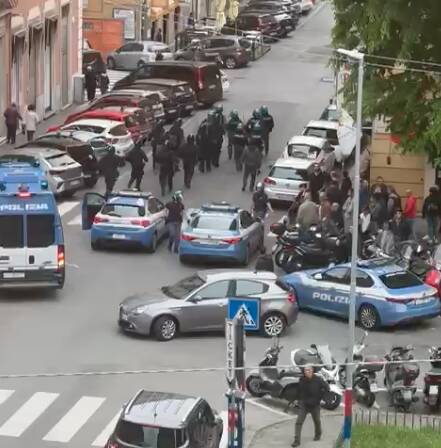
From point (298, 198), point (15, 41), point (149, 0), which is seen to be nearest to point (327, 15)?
point (149, 0)

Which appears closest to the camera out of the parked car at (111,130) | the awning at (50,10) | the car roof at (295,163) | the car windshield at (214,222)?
the car windshield at (214,222)

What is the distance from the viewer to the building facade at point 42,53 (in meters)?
54.2

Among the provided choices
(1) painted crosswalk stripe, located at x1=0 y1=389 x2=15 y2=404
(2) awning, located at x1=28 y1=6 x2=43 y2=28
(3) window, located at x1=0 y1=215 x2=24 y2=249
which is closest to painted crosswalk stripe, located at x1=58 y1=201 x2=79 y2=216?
(3) window, located at x1=0 y1=215 x2=24 y2=249

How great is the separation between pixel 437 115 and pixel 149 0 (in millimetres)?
40254

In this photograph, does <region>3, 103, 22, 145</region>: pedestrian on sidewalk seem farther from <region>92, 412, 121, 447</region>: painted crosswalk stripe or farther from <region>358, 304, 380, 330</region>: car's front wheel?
<region>92, 412, 121, 447</region>: painted crosswalk stripe

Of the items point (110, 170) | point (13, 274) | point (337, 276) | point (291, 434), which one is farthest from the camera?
point (110, 170)

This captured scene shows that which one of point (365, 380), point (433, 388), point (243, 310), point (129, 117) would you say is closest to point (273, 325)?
point (365, 380)

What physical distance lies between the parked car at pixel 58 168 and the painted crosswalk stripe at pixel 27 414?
16156 millimetres

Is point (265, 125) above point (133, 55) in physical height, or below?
above

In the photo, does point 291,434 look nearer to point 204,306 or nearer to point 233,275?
point 204,306

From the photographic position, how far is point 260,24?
80.6 meters

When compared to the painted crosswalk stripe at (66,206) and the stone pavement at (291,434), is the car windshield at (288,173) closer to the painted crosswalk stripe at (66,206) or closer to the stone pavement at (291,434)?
the painted crosswalk stripe at (66,206)

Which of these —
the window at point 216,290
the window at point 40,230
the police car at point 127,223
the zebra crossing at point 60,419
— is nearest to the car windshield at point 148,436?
the zebra crossing at point 60,419

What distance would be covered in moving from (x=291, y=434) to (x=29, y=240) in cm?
970
